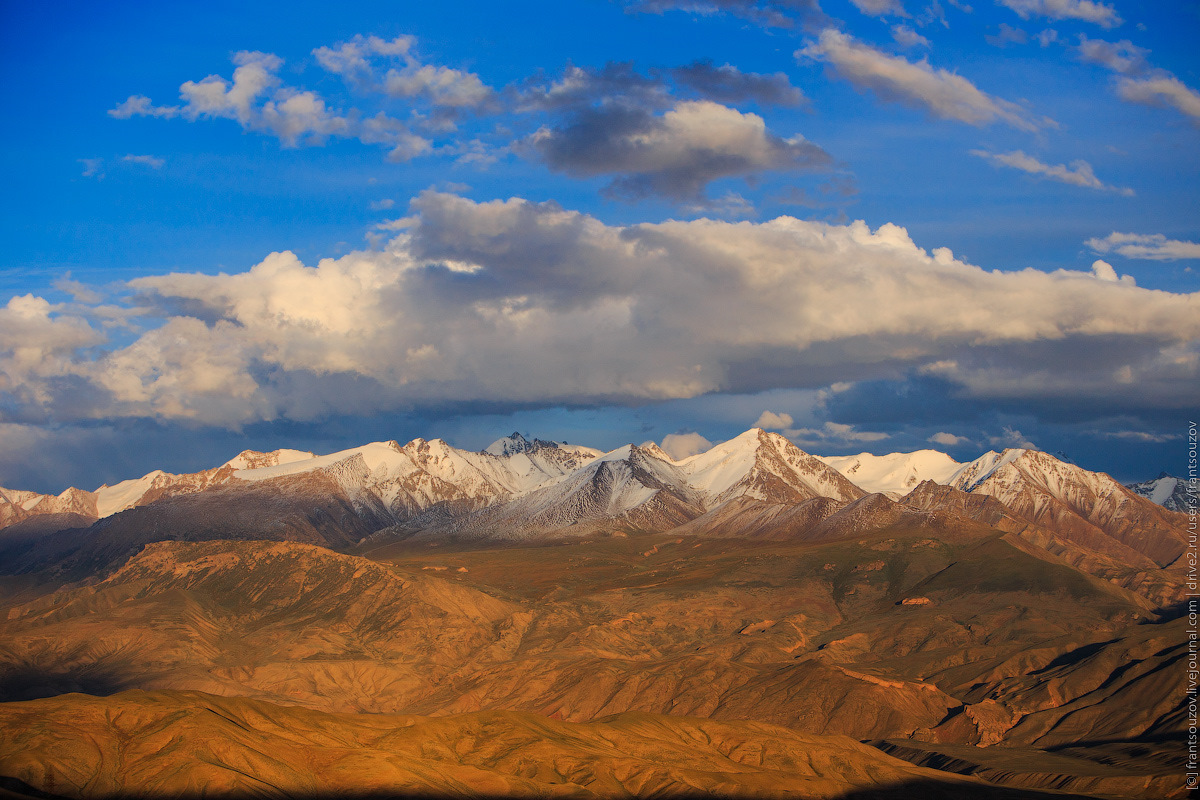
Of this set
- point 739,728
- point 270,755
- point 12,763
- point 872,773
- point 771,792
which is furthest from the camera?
point 739,728

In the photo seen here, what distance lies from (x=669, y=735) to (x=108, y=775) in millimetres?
84217

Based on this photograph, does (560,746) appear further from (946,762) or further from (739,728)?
(946,762)

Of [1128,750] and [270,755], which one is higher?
[270,755]

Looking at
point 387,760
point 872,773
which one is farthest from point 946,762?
point 387,760

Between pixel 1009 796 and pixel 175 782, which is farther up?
pixel 175 782

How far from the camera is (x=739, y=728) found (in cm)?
17925

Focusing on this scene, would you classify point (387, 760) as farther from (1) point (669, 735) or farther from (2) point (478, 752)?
(1) point (669, 735)

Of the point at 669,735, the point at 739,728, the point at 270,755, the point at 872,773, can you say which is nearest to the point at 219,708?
the point at 270,755

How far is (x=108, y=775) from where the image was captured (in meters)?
123

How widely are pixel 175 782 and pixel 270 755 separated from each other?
1340cm

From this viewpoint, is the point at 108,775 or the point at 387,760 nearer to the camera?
the point at 108,775

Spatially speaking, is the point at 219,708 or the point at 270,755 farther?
the point at 219,708

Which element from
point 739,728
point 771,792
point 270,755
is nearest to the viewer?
point 270,755

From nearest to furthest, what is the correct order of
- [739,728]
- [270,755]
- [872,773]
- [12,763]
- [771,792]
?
[12,763] < [270,755] < [771,792] < [872,773] < [739,728]
